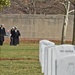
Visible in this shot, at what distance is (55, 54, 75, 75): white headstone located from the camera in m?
9.91

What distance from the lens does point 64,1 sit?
183 ft

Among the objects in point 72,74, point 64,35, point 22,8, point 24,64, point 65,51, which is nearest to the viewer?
point 72,74

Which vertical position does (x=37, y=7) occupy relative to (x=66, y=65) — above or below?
above

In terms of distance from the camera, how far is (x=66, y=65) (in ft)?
32.8

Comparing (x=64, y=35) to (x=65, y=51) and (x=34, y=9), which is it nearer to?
(x=34, y=9)

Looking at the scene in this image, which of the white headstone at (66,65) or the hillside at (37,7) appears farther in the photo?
the hillside at (37,7)

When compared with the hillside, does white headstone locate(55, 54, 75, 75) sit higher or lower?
lower

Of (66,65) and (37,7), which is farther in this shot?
(37,7)

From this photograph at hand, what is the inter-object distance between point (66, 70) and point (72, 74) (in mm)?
154

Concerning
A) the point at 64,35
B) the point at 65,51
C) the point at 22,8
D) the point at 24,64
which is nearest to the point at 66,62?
the point at 65,51

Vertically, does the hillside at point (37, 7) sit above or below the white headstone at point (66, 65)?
above

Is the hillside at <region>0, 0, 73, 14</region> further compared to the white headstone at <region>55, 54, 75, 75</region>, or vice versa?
the hillside at <region>0, 0, 73, 14</region>

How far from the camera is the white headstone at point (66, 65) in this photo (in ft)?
32.5

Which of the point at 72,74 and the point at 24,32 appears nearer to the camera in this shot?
the point at 72,74
